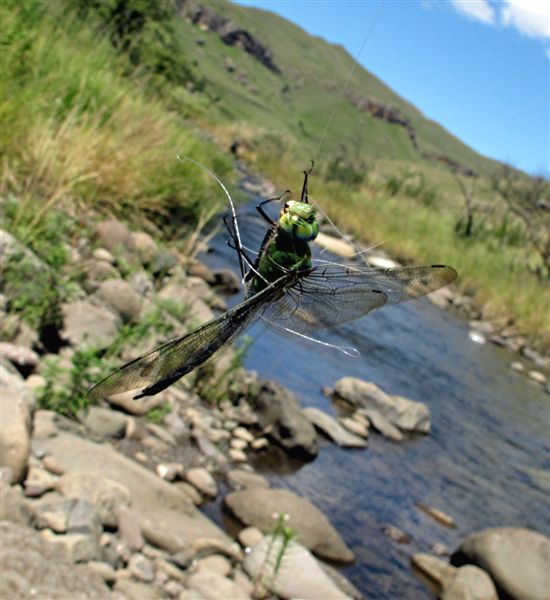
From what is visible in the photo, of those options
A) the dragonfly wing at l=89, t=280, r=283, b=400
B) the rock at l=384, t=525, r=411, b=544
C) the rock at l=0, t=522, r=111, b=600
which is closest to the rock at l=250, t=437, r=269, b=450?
the rock at l=384, t=525, r=411, b=544

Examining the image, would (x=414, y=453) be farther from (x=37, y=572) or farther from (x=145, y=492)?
(x=37, y=572)

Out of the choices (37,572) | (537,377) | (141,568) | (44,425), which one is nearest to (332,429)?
(44,425)

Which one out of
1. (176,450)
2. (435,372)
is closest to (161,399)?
A: (176,450)

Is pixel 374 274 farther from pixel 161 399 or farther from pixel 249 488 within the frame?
pixel 161 399

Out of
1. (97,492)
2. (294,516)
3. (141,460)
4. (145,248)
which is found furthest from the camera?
(145,248)

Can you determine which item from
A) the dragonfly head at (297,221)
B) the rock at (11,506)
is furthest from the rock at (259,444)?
the dragonfly head at (297,221)

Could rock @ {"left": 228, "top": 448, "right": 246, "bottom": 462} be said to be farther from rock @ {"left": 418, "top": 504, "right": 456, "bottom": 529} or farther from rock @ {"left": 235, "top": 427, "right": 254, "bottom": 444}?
rock @ {"left": 418, "top": 504, "right": 456, "bottom": 529}

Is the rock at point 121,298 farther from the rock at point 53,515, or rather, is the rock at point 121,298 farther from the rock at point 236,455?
the rock at point 53,515
